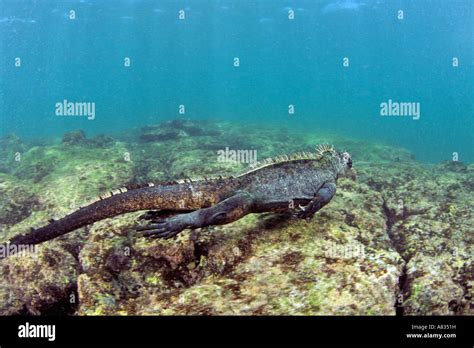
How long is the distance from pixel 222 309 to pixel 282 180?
2539 millimetres

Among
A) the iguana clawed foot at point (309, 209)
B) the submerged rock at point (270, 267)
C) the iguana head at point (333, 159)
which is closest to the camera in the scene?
the submerged rock at point (270, 267)

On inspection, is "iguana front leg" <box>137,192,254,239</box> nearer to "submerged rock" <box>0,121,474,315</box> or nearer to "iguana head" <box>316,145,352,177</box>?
"submerged rock" <box>0,121,474,315</box>

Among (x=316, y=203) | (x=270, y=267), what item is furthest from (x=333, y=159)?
(x=270, y=267)

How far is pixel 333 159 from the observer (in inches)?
275

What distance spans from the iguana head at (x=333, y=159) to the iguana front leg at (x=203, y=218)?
2.28m

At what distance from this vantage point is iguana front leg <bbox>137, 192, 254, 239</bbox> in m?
4.82

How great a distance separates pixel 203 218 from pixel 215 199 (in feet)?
1.94

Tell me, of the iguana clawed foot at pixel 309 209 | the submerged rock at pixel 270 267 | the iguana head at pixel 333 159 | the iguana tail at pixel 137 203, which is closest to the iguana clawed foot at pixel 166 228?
the iguana tail at pixel 137 203

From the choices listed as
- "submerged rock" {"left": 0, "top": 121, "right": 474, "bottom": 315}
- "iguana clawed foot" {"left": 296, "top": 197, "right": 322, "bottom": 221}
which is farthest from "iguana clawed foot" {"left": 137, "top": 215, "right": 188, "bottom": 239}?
"iguana clawed foot" {"left": 296, "top": 197, "right": 322, "bottom": 221}

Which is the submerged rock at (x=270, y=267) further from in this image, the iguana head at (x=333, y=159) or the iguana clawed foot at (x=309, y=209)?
the iguana head at (x=333, y=159)

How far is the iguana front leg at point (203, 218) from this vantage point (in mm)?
4816

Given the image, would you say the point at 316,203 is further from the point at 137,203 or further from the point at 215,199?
the point at 137,203
